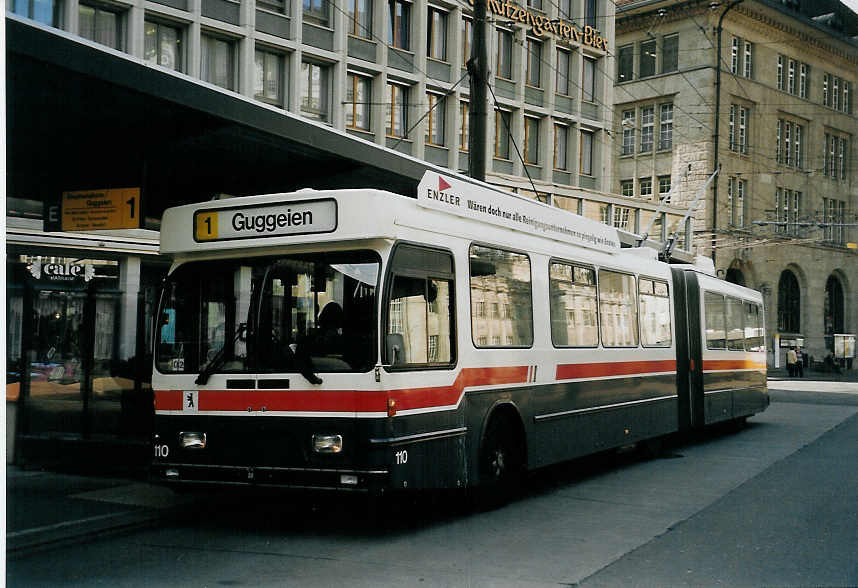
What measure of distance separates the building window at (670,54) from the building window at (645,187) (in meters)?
5.81

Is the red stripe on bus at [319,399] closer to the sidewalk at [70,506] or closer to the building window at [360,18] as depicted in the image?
the sidewalk at [70,506]

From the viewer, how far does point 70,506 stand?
10.6m

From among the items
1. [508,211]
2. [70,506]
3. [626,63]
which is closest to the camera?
[70,506]

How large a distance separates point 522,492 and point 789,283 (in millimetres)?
56446

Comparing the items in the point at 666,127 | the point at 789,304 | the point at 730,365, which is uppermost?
the point at 666,127

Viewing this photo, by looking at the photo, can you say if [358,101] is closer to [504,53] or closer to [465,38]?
[465,38]

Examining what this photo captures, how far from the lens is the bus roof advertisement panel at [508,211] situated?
32.5ft

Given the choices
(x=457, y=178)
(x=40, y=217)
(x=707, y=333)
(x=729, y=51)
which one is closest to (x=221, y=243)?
(x=457, y=178)

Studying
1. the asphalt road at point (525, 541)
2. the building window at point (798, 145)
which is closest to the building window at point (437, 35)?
the asphalt road at point (525, 541)

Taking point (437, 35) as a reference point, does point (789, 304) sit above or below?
below

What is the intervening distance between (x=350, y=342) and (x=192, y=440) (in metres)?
1.62

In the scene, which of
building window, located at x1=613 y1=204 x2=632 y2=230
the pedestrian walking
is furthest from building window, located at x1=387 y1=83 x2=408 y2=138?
the pedestrian walking

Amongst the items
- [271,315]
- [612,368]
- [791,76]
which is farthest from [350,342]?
[791,76]

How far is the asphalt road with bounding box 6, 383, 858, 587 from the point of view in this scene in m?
7.78
